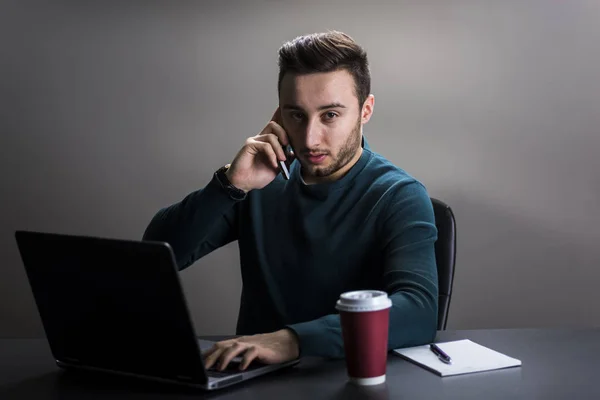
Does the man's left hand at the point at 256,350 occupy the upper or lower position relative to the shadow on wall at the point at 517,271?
upper

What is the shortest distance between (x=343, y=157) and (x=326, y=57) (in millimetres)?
241

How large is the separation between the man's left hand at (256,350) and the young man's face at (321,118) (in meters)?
0.61

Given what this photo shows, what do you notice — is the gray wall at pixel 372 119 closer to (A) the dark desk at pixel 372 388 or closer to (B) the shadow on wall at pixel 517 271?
(B) the shadow on wall at pixel 517 271

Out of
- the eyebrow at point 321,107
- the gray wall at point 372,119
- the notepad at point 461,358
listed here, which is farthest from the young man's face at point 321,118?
the gray wall at point 372,119

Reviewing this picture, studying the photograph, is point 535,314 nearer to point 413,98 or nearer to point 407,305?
point 413,98

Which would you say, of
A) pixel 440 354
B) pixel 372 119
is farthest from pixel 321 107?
pixel 372 119

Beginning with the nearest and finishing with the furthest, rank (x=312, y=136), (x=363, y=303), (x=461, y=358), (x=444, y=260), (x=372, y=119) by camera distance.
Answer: (x=363, y=303), (x=461, y=358), (x=312, y=136), (x=444, y=260), (x=372, y=119)

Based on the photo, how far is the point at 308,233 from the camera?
1893 millimetres

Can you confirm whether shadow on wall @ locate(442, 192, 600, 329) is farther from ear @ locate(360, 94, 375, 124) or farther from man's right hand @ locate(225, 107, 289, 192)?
man's right hand @ locate(225, 107, 289, 192)

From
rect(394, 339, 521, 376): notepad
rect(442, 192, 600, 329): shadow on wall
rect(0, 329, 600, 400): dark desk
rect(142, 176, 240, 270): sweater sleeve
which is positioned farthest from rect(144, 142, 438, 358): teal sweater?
rect(442, 192, 600, 329): shadow on wall

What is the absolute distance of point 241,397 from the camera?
1.21 metres

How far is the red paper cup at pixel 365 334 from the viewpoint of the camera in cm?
122

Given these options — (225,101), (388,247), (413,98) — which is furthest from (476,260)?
(388,247)

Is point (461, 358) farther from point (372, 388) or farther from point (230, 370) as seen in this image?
point (230, 370)
